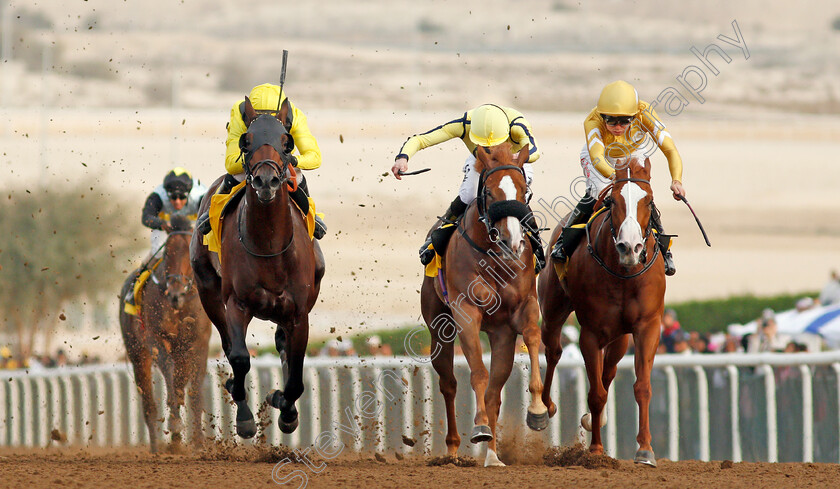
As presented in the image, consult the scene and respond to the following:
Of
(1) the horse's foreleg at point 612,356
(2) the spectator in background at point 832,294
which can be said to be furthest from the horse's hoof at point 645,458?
(2) the spectator in background at point 832,294

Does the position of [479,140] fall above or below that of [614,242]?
above

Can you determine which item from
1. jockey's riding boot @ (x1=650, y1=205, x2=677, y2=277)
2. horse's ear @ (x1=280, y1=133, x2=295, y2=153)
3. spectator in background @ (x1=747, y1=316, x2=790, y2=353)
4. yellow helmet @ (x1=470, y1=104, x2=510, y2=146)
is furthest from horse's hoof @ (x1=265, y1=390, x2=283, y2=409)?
spectator in background @ (x1=747, y1=316, x2=790, y2=353)

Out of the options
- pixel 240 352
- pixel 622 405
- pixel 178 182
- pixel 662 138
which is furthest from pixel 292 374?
pixel 178 182

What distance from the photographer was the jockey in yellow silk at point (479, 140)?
7.63 m

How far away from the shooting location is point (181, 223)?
1037cm

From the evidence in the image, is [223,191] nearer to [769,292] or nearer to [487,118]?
[487,118]

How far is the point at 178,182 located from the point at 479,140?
4.08m

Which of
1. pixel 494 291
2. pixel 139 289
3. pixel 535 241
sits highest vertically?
pixel 535 241

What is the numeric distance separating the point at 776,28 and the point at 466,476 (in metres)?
42.1

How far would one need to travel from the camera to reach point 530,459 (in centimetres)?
832

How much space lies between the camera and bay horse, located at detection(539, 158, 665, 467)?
7215 mm

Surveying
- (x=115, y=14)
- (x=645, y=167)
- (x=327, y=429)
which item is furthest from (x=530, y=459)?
(x=115, y=14)

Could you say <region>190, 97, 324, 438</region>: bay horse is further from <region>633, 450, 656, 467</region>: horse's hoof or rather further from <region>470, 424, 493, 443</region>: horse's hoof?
<region>633, 450, 656, 467</region>: horse's hoof

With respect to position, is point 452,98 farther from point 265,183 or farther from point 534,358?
point 265,183
